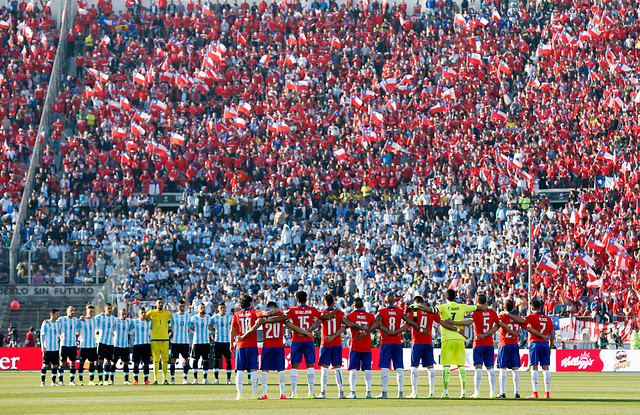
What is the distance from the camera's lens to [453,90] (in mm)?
54875

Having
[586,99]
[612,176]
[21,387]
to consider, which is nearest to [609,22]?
[586,99]

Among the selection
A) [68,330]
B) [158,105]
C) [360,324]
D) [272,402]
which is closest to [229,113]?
[158,105]

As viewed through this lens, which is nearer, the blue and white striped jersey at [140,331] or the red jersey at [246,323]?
the red jersey at [246,323]

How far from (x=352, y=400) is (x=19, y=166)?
36010 millimetres

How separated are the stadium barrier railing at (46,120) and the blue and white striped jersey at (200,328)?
16669 mm

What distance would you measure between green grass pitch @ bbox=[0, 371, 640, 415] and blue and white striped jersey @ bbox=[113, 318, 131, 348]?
1.15m

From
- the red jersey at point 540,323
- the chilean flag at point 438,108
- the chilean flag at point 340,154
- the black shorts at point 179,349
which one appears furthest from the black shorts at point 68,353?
the chilean flag at point 438,108

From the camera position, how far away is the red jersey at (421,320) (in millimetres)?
23391

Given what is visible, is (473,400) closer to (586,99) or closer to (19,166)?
(586,99)

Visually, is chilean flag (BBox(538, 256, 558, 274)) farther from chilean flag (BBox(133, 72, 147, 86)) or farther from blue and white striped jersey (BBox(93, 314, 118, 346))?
chilean flag (BBox(133, 72, 147, 86))

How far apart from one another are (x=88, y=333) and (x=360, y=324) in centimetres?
910

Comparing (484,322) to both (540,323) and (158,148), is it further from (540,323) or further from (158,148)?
(158,148)

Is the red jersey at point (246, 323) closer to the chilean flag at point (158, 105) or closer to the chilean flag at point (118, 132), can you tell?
the chilean flag at point (118, 132)

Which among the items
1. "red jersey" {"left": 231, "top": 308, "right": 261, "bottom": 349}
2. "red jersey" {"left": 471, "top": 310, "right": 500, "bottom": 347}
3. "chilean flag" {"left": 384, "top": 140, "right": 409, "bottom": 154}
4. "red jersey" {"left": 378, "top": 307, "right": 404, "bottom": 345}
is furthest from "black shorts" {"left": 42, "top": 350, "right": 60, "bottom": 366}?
"chilean flag" {"left": 384, "top": 140, "right": 409, "bottom": 154}
